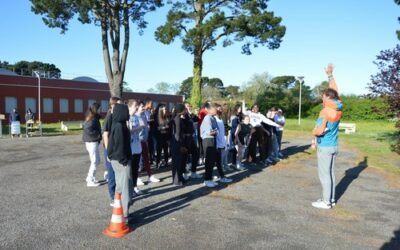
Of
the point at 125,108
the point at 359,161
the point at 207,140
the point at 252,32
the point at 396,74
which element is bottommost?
the point at 359,161

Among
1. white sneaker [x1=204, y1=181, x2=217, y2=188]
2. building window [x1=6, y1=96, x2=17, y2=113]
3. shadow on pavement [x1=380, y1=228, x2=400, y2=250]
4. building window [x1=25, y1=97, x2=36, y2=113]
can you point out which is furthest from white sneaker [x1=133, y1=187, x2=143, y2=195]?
building window [x1=25, y1=97, x2=36, y2=113]

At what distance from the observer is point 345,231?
547cm

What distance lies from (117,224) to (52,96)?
39.8m

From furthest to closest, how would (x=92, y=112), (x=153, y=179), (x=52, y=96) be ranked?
(x=52, y=96) → (x=153, y=179) → (x=92, y=112)

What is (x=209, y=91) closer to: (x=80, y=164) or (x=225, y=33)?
(x=225, y=33)

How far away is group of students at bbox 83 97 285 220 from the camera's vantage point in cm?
548

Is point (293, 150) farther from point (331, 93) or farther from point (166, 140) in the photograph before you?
point (331, 93)

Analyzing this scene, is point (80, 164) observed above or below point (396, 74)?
below

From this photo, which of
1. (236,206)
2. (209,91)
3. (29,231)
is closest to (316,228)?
(236,206)

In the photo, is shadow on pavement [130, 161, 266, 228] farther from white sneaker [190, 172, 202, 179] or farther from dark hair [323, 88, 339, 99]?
dark hair [323, 88, 339, 99]

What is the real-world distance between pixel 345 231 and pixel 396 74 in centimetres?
820

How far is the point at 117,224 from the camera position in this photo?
16.7ft

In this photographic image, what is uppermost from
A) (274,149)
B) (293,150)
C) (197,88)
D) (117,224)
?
(197,88)

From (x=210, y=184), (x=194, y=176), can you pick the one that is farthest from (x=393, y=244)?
(x=194, y=176)
